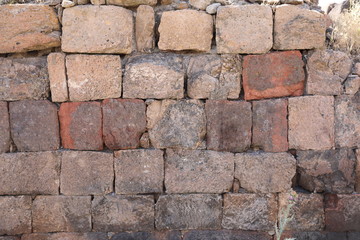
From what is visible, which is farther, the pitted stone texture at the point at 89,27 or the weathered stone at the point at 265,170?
the weathered stone at the point at 265,170

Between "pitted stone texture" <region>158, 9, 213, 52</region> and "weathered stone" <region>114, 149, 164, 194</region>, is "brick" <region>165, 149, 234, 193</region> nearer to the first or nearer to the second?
"weathered stone" <region>114, 149, 164, 194</region>

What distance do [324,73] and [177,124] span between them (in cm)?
177

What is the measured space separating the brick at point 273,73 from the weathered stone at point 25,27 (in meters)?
2.20

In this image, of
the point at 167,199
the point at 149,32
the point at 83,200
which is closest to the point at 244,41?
the point at 149,32

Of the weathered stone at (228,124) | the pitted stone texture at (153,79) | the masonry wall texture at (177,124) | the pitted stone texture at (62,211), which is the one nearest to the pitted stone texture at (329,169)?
the masonry wall texture at (177,124)

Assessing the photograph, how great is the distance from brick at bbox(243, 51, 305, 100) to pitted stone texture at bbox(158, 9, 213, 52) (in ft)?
1.94

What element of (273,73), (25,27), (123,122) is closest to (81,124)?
(123,122)

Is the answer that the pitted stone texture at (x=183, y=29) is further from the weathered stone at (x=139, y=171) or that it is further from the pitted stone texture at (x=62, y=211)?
the pitted stone texture at (x=62, y=211)

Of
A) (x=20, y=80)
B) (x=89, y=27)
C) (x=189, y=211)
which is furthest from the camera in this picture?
(x=189, y=211)

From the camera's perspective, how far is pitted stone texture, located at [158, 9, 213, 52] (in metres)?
3.87

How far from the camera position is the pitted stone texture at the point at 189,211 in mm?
3994

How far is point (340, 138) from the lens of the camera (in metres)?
3.96

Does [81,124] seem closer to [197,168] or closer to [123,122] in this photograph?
[123,122]

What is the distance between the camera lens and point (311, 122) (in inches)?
155
